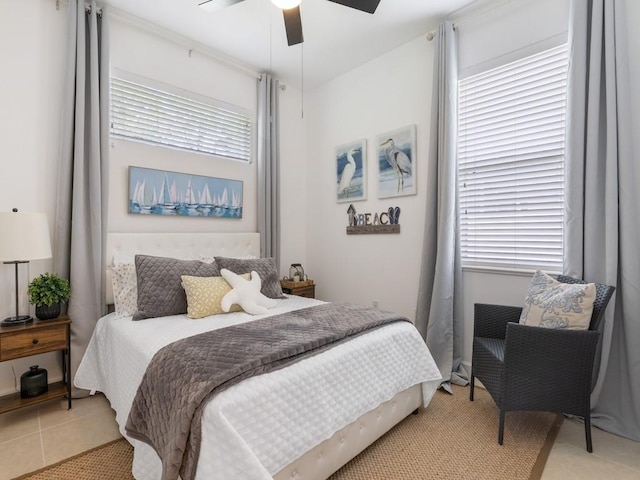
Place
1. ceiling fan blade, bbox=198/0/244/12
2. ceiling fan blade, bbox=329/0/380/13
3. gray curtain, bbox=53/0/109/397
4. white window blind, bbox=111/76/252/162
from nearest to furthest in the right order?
ceiling fan blade, bbox=329/0/380/13 < ceiling fan blade, bbox=198/0/244/12 < gray curtain, bbox=53/0/109/397 < white window blind, bbox=111/76/252/162

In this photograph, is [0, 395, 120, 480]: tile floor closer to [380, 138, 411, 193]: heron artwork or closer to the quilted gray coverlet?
the quilted gray coverlet

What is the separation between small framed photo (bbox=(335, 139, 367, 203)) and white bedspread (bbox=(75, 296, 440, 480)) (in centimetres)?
169

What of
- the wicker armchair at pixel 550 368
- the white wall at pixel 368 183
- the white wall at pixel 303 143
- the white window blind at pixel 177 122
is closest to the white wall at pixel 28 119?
the white wall at pixel 303 143

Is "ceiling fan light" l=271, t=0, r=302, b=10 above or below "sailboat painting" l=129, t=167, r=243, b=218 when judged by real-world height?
above

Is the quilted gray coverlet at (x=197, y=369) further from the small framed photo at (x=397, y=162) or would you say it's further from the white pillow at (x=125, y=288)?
the small framed photo at (x=397, y=162)

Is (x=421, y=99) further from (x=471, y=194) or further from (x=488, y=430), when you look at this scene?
(x=488, y=430)

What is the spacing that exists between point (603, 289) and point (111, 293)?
345 cm

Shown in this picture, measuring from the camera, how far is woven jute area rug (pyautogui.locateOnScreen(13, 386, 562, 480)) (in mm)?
1693

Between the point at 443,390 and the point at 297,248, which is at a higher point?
the point at 297,248

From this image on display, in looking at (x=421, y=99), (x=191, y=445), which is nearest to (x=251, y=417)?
(x=191, y=445)

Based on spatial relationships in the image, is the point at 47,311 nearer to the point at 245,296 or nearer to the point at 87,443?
the point at 87,443

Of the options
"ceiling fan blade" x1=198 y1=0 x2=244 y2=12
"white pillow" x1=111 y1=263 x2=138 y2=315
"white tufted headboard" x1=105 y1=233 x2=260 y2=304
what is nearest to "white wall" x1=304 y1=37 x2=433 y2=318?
"white tufted headboard" x1=105 y1=233 x2=260 y2=304

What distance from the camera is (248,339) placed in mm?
1705

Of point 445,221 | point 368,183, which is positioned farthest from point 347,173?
point 445,221
